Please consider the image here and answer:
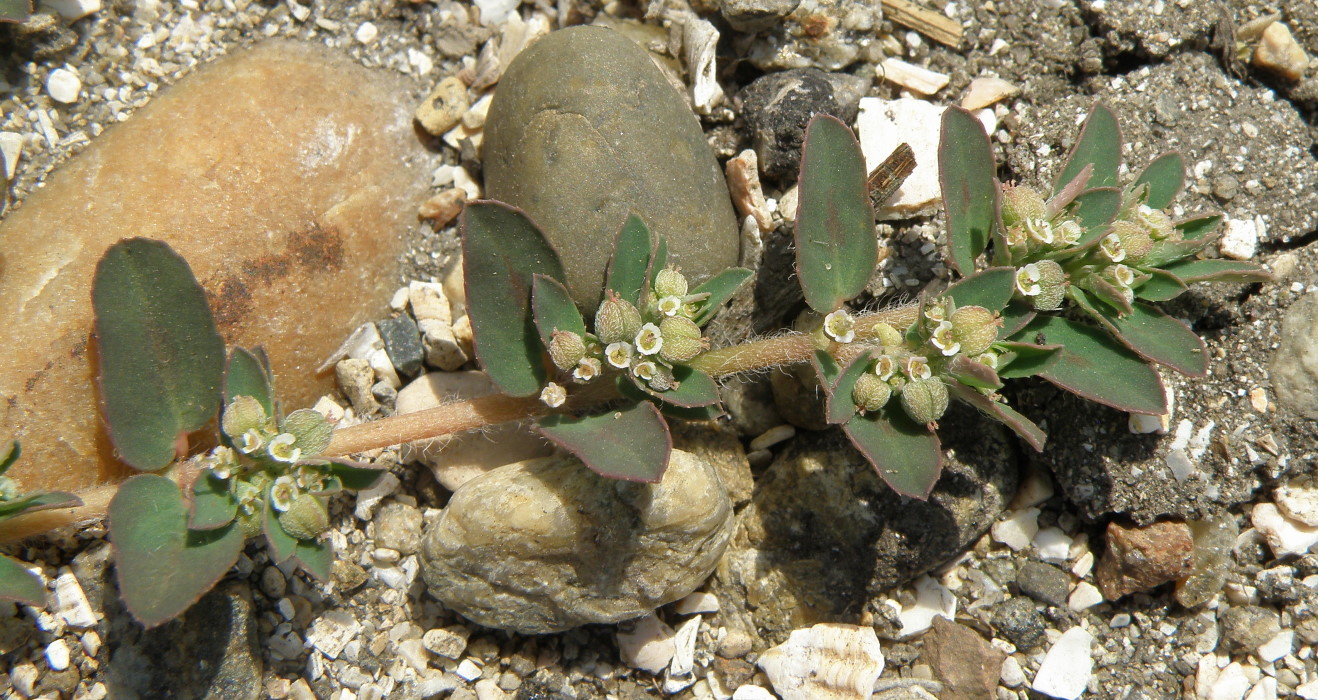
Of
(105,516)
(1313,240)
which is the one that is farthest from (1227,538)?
(105,516)

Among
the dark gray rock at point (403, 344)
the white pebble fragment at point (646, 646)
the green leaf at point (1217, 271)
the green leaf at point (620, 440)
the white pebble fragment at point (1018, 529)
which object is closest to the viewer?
the green leaf at point (620, 440)

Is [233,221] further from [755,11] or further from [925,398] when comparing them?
[925,398]

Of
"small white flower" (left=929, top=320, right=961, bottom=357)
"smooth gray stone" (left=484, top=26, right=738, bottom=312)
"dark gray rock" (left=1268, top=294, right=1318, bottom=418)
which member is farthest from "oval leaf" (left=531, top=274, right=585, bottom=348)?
"dark gray rock" (left=1268, top=294, right=1318, bottom=418)

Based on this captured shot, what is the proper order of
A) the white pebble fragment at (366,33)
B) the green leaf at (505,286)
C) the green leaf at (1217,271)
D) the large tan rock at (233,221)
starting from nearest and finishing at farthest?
1. the green leaf at (505,286)
2. the green leaf at (1217,271)
3. the large tan rock at (233,221)
4. the white pebble fragment at (366,33)

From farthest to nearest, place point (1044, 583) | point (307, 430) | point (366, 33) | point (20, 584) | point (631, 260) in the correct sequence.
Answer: point (366, 33) → point (1044, 583) → point (631, 260) → point (307, 430) → point (20, 584)

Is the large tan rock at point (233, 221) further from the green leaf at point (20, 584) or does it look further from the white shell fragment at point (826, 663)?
the white shell fragment at point (826, 663)

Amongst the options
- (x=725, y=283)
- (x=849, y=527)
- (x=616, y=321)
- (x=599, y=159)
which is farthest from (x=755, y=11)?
(x=849, y=527)

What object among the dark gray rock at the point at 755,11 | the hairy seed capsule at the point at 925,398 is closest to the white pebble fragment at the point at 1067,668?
the hairy seed capsule at the point at 925,398

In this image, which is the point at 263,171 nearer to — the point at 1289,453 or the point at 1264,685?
the point at 1289,453
